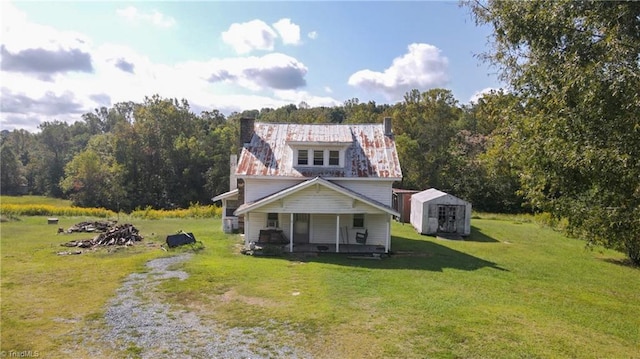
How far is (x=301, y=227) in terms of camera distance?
22094mm

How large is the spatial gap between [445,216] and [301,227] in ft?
35.9

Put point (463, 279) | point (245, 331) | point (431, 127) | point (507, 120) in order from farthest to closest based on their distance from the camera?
point (431, 127) → point (463, 279) → point (507, 120) → point (245, 331)

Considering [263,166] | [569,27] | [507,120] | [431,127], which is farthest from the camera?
[431,127]

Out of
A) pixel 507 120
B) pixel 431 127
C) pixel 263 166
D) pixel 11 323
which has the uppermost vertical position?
pixel 431 127

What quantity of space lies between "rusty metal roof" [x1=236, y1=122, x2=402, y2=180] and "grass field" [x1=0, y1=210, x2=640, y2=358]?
171 inches

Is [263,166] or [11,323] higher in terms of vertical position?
[263,166]

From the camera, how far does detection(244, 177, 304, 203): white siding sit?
21.4 m

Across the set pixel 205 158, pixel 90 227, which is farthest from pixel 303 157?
pixel 205 158

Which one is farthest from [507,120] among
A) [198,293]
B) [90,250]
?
[90,250]

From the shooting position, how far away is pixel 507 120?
13.8 meters

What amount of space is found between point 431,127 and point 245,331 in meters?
49.0

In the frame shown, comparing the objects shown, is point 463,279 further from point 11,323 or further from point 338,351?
point 11,323

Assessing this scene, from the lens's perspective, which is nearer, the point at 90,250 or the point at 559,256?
the point at 90,250

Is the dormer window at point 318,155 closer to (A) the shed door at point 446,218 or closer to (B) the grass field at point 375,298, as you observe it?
(B) the grass field at point 375,298
